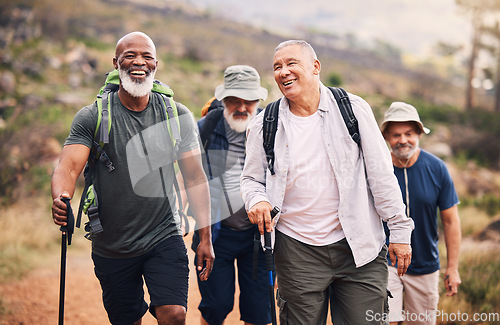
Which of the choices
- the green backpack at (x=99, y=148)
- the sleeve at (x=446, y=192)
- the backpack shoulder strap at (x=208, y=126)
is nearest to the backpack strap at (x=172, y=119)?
the green backpack at (x=99, y=148)

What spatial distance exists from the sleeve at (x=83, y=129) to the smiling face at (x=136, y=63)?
11.5 inches

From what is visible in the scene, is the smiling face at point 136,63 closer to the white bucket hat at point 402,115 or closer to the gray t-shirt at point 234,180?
the gray t-shirt at point 234,180

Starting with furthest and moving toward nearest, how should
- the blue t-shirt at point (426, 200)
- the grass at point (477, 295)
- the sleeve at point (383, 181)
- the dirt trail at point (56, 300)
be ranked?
the dirt trail at point (56, 300) < the grass at point (477, 295) < the blue t-shirt at point (426, 200) < the sleeve at point (383, 181)

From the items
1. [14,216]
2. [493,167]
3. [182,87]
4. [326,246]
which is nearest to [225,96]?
[326,246]

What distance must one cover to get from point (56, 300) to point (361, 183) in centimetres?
464

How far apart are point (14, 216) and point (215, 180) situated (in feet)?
17.5

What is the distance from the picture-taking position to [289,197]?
267 centimetres

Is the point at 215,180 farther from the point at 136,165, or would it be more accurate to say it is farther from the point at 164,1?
the point at 164,1

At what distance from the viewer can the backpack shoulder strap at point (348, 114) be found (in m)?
2.58

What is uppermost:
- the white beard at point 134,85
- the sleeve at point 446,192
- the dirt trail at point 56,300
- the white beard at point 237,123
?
the white beard at point 134,85

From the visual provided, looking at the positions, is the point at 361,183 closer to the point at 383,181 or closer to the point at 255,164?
the point at 383,181

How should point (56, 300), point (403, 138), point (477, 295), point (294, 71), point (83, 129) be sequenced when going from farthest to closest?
1. point (56, 300)
2. point (477, 295)
3. point (403, 138)
4. point (83, 129)
5. point (294, 71)

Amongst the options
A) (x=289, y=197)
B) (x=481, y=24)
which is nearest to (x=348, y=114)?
(x=289, y=197)

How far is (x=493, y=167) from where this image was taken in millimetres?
16609
